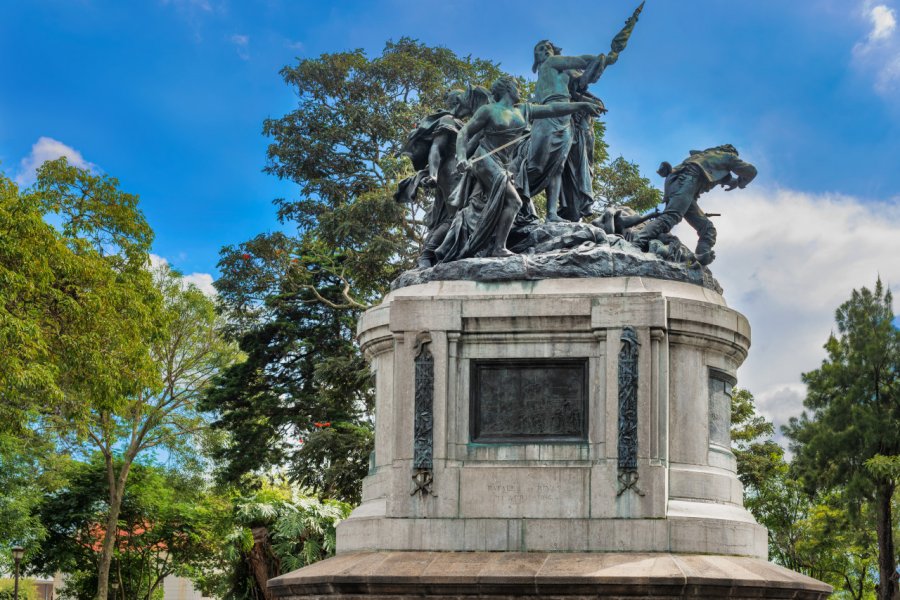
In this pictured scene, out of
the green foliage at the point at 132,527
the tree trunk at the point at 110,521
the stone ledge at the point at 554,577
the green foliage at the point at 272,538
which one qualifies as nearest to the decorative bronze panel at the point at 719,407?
the stone ledge at the point at 554,577

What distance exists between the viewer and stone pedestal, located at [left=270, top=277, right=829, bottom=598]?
43.5 feet

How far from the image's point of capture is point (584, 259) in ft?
47.8

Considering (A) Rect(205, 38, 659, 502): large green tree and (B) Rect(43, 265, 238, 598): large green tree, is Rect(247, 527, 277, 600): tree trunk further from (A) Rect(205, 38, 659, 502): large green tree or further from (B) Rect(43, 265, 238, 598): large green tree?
(B) Rect(43, 265, 238, 598): large green tree

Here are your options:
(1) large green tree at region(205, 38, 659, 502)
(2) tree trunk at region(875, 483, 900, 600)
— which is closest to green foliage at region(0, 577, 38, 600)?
(1) large green tree at region(205, 38, 659, 502)

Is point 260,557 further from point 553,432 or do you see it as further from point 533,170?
point 553,432

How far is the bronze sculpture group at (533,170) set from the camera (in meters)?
15.5

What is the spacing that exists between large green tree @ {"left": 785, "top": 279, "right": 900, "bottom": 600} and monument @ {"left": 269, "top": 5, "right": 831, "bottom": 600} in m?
14.9

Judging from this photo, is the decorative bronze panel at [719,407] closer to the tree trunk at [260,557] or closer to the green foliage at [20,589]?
the tree trunk at [260,557]

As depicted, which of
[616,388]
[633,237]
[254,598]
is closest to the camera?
[616,388]

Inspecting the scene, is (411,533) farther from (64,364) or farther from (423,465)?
(64,364)

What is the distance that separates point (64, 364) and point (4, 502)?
952 cm

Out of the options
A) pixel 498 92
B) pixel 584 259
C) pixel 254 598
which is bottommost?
pixel 254 598

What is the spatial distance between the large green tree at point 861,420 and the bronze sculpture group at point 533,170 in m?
13.6

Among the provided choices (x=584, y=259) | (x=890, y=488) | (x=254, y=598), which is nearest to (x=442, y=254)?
(x=584, y=259)
